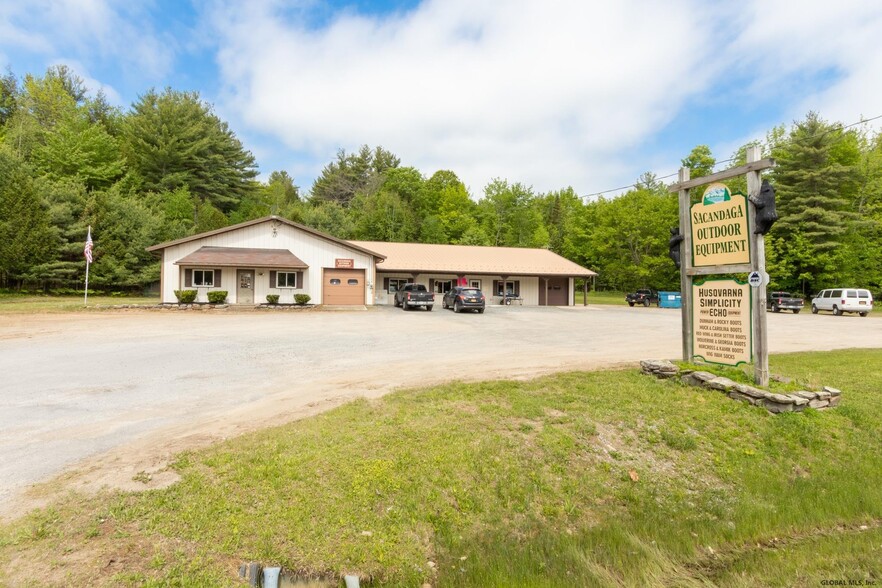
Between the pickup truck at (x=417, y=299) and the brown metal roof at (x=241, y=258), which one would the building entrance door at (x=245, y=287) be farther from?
the pickup truck at (x=417, y=299)

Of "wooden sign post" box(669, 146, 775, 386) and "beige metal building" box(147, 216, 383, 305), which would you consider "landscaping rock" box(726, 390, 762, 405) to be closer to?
"wooden sign post" box(669, 146, 775, 386)

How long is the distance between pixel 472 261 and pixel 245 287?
16538 mm

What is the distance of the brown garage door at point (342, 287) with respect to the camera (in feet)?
87.4

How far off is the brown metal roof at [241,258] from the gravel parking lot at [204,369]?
7.68 m

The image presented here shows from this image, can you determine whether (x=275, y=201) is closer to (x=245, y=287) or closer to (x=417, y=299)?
(x=245, y=287)

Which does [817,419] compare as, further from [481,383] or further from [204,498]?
[204,498]

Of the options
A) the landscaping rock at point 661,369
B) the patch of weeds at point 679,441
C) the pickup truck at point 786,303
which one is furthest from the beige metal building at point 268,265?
the pickup truck at point 786,303

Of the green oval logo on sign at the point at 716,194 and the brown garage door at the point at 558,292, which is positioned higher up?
the green oval logo on sign at the point at 716,194

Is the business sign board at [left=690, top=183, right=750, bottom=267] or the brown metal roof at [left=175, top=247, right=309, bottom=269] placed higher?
the brown metal roof at [left=175, top=247, right=309, bottom=269]

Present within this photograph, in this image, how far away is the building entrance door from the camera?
25438mm

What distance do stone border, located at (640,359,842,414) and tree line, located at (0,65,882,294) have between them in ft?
115

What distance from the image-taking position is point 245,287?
2555 centimetres

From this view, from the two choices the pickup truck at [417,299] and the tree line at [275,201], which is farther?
the tree line at [275,201]

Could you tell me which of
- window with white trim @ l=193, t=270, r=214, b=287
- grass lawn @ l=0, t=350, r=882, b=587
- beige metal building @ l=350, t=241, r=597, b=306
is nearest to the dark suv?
beige metal building @ l=350, t=241, r=597, b=306
